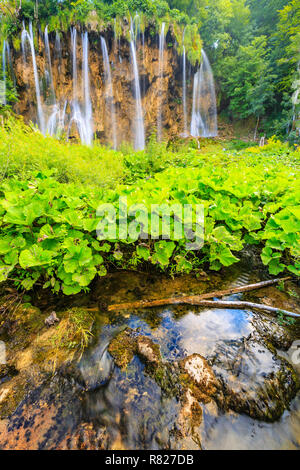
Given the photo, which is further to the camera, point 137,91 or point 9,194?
point 137,91

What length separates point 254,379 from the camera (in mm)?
1187

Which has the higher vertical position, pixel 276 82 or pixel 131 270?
pixel 276 82

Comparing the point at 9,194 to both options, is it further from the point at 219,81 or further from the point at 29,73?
the point at 219,81

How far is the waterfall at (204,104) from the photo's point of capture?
18422 mm

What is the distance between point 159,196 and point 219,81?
24.3 metres

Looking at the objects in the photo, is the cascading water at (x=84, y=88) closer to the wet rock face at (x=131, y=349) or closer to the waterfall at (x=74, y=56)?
the waterfall at (x=74, y=56)

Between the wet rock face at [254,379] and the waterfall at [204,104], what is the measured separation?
1976cm

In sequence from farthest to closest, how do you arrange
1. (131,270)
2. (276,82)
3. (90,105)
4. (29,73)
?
(276,82), (90,105), (29,73), (131,270)

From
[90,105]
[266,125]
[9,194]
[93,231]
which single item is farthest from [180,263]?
[266,125]

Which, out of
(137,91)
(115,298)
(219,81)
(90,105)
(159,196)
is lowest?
(115,298)

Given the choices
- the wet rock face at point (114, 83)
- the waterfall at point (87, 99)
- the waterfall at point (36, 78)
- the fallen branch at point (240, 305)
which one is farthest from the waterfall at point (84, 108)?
the fallen branch at point (240, 305)

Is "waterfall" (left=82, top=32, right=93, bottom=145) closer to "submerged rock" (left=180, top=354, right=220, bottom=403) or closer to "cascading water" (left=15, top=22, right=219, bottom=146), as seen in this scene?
"cascading water" (left=15, top=22, right=219, bottom=146)

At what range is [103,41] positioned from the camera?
13.4 metres

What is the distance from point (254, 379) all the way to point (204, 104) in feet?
74.4
